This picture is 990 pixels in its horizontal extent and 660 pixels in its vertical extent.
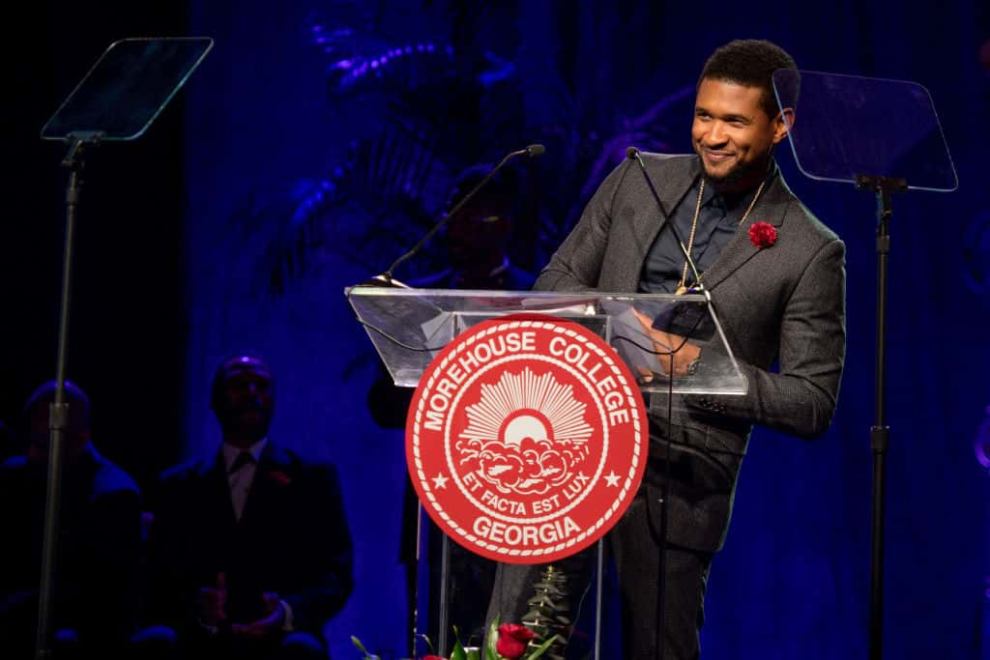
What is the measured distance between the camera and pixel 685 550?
271 cm

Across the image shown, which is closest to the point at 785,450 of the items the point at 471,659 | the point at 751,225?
the point at 751,225

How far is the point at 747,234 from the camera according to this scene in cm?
300

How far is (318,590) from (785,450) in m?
1.97

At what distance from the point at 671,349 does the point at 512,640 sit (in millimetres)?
602

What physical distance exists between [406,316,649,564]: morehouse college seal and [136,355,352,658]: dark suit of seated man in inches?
101

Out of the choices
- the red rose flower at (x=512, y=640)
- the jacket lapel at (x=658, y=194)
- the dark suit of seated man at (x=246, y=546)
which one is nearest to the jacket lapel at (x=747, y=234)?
the jacket lapel at (x=658, y=194)

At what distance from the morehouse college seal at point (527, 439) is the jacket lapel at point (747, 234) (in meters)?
0.64

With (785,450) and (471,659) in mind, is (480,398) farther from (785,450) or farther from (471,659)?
(785,450)

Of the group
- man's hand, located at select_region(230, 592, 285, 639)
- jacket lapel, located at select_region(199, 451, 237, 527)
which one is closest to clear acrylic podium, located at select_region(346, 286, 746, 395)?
man's hand, located at select_region(230, 592, 285, 639)

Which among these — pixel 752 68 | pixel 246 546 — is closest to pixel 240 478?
pixel 246 546

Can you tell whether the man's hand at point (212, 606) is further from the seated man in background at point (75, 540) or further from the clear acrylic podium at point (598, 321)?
the clear acrylic podium at point (598, 321)

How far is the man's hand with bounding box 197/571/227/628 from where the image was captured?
478 cm

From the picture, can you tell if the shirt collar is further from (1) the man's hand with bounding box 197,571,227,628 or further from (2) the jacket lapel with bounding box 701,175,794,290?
(2) the jacket lapel with bounding box 701,175,794,290

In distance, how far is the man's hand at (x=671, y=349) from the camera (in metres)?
2.47
